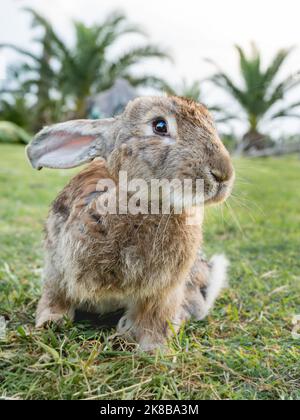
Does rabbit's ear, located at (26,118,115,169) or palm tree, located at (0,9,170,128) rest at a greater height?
palm tree, located at (0,9,170,128)

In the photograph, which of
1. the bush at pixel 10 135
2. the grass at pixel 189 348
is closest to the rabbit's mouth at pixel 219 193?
the grass at pixel 189 348

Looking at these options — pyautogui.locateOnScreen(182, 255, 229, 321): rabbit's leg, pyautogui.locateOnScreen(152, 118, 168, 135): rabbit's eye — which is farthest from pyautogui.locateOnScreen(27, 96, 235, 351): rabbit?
pyautogui.locateOnScreen(182, 255, 229, 321): rabbit's leg

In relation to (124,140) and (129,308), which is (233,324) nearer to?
(129,308)

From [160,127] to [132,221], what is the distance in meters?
0.37

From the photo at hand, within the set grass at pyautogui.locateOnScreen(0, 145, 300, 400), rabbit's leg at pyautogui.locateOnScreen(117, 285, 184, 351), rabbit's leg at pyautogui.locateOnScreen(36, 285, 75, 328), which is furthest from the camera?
rabbit's leg at pyautogui.locateOnScreen(36, 285, 75, 328)

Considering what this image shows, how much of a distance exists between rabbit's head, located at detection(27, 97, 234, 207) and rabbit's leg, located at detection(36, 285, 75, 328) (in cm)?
56

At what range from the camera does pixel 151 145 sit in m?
1.82

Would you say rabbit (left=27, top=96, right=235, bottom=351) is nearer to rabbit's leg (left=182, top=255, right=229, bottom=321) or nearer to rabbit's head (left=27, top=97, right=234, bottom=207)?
rabbit's head (left=27, top=97, right=234, bottom=207)

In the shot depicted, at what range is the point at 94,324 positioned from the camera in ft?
7.05

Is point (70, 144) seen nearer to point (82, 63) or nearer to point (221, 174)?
point (221, 174)

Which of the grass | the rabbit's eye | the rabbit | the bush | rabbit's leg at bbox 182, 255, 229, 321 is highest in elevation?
the bush

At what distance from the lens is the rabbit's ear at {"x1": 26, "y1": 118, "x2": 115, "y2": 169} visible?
6.64 feet
